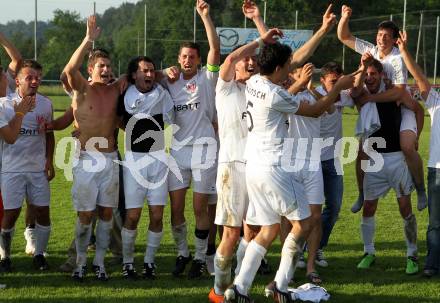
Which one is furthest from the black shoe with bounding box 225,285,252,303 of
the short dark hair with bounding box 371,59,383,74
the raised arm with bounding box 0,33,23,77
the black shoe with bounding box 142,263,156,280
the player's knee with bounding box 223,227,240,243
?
the raised arm with bounding box 0,33,23,77

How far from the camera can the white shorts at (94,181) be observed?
672 centimetres

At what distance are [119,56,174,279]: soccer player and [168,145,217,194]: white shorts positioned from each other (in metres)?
0.13

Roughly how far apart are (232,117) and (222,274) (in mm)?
1533

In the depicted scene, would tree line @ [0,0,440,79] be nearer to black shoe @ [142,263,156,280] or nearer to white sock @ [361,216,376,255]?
black shoe @ [142,263,156,280]

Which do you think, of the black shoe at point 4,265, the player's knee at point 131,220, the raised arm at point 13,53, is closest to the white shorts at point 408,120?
the player's knee at point 131,220

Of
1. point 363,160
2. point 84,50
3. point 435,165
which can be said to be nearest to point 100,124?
point 84,50

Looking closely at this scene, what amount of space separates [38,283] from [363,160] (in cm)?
388

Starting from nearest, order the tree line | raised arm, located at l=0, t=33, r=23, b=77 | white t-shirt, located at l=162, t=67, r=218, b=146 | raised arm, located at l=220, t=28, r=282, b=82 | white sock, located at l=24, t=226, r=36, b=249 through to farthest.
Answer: raised arm, located at l=220, t=28, r=282, b=82, white t-shirt, located at l=162, t=67, r=218, b=146, raised arm, located at l=0, t=33, r=23, b=77, white sock, located at l=24, t=226, r=36, b=249, the tree line

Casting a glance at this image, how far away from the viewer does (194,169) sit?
23.0 ft

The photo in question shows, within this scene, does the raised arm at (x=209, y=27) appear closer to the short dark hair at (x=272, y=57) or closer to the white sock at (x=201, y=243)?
the short dark hair at (x=272, y=57)

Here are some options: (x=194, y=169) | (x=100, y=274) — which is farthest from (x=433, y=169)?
(x=100, y=274)

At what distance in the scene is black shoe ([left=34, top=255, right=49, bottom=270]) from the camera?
23.9 feet

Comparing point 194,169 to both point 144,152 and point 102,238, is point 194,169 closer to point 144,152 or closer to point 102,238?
point 144,152

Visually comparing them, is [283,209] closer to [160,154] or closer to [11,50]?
[160,154]
